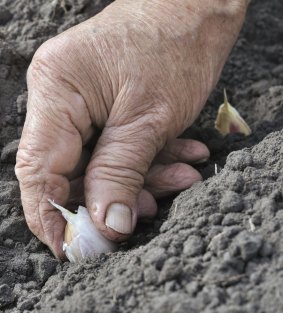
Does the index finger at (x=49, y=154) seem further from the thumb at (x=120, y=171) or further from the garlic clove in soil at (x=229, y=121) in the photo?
the garlic clove in soil at (x=229, y=121)

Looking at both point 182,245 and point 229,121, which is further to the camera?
point 229,121

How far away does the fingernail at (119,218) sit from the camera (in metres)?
1.78

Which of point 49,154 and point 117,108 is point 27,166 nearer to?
point 49,154

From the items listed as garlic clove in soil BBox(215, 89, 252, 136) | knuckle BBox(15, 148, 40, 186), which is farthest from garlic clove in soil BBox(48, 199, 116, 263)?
garlic clove in soil BBox(215, 89, 252, 136)

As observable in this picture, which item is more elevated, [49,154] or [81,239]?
[49,154]

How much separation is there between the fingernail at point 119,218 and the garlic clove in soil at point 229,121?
0.74m

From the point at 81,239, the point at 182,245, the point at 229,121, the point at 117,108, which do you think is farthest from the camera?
the point at 229,121

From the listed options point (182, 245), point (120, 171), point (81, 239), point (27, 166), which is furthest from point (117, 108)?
point (182, 245)

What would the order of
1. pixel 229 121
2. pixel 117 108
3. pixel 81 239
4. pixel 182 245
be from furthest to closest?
pixel 229 121 → pixel 117 108 → pixel 81 239 → pixel 182 245

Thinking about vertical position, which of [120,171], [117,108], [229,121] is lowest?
[229,121]

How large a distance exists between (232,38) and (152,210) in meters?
0.78

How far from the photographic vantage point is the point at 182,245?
148cm

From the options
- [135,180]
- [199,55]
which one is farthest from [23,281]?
[199,55]

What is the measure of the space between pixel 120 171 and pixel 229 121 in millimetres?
746
